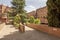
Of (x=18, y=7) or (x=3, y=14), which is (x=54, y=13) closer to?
(x=18, y=7)

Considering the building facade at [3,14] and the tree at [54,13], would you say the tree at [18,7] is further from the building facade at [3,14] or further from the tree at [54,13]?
the tree at [54,13]

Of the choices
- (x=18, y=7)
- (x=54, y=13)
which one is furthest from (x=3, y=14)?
(x=54, y=13)

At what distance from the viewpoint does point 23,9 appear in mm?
48844

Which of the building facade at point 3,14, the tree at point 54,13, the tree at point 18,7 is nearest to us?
the tree at point 54,13

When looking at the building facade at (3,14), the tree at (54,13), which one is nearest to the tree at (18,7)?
the building facade at (3,14)

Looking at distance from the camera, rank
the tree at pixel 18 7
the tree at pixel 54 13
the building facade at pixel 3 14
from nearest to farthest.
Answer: the tree at pixel 54 13 → the tree at pixel 18 7 → the building facade at pixel 3 14

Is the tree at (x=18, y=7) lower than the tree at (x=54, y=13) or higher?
higher

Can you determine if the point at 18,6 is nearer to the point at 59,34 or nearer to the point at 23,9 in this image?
the point at 23,9

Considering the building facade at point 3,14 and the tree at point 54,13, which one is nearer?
the tree at point 54,13

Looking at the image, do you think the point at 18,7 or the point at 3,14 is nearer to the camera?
the point at 18,7

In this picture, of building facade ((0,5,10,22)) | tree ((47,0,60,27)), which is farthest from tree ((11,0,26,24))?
tree ((47,0,60,27))

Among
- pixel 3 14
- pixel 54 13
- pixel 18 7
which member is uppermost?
pixel 18 7

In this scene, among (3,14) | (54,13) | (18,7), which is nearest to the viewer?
(54,13)

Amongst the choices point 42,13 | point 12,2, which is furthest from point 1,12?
point 42,13
